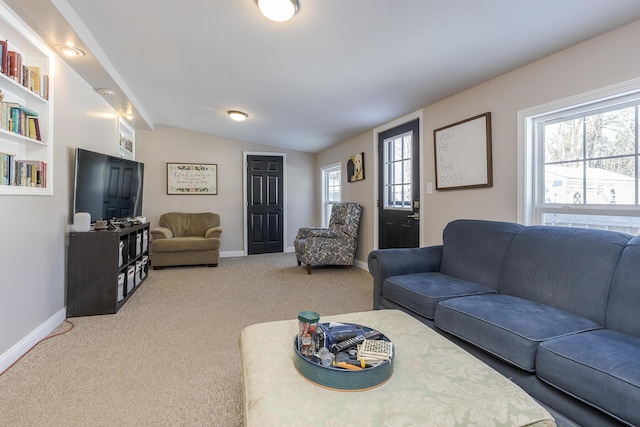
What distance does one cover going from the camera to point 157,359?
2064mm

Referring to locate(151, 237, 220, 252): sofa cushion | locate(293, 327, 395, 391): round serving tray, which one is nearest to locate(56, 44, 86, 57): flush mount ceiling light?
locate(151, 237, 220, 252): sofa cushion

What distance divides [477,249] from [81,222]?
3388 millimetres

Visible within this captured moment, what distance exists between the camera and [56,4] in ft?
6.53

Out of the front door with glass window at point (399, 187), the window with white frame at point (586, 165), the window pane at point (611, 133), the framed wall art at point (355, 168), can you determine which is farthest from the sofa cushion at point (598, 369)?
the framed wall art at point (355, 168)

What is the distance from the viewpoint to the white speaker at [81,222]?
284 cm

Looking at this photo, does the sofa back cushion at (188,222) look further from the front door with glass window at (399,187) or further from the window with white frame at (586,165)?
the window with white frame at (586,165)

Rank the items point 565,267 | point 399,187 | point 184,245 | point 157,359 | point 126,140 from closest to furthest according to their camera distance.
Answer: point 565,267, point 157,359, point 399,187, point 184,245, point 126,140

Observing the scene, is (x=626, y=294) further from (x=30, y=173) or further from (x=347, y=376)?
(x=30, y=173)

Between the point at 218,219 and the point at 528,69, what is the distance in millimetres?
4822

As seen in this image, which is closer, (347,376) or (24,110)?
(347,376)

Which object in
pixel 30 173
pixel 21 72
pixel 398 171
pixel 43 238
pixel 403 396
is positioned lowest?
pixel 403 396

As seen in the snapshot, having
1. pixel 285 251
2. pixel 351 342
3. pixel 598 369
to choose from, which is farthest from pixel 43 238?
pixel 285 251

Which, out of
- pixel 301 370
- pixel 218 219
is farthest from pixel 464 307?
pixel 218 219

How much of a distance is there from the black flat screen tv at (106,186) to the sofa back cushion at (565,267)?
11.8 ft
